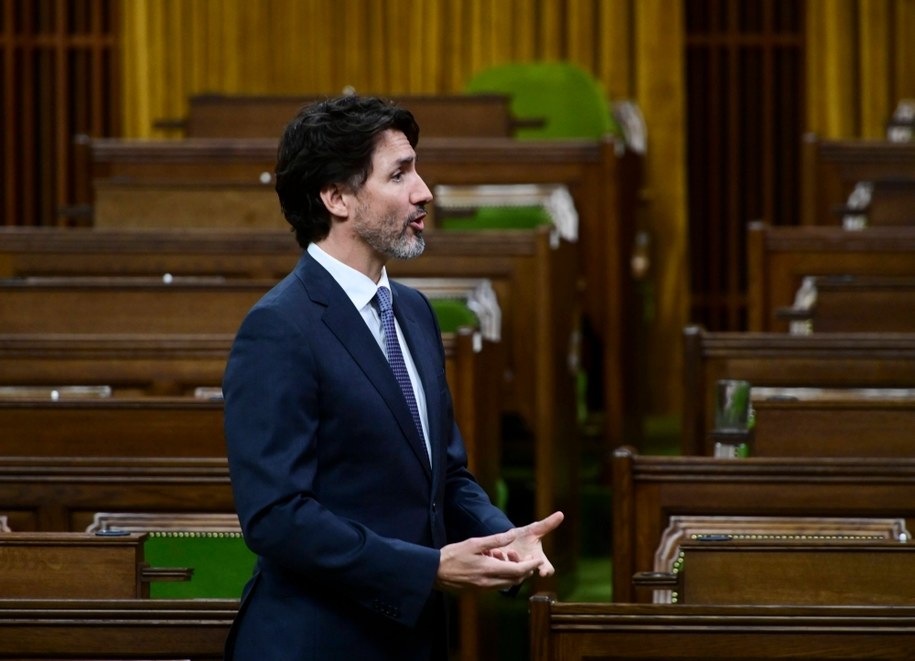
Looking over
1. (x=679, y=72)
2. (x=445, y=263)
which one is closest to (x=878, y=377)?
(x=445, y=263)

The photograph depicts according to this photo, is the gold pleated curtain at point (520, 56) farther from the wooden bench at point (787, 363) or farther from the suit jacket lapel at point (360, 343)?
the suit jacket lapel at point (360, 343)

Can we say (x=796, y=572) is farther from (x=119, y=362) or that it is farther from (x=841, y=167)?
(x=841, y=167)

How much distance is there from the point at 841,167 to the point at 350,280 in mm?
2786

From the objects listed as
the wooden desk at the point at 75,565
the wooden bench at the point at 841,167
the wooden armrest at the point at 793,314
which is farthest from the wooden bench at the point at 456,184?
the wooden desk at the point at 75,565

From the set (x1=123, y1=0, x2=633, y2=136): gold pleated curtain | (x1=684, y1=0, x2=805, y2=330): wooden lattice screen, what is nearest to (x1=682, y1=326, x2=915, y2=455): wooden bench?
(x1=684, y1=0, x2=805, y2=330): wooden lattice screen

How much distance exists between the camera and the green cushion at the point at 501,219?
3.68 meters

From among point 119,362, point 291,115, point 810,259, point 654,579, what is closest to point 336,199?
point 654,579

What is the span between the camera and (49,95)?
17.0 ft

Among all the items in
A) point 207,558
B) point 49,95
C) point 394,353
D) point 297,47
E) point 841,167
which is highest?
point 297,47

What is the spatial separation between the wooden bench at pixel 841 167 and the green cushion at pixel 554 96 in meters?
0.67

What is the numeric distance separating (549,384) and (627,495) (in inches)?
37.8

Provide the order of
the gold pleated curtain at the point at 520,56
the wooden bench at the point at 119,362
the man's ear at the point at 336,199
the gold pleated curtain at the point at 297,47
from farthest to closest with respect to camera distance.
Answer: the gold pleated curtain at the point at 297,47, the gold pleated curtain at the point at 520,56, the wooden bench at the point at 119,362, the man's ear at the point at 336,199

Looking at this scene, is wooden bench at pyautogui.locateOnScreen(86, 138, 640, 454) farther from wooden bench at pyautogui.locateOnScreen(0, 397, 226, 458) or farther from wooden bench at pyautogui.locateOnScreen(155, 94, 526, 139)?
wooden bench at pyautogui.locateOnScreen(0, 397, 226, 458)

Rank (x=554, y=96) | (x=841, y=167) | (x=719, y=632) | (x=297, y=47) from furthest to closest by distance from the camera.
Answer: (x=297, y=47), (x=554, y=96), (x=841, y=167), (x=719, y=632)
